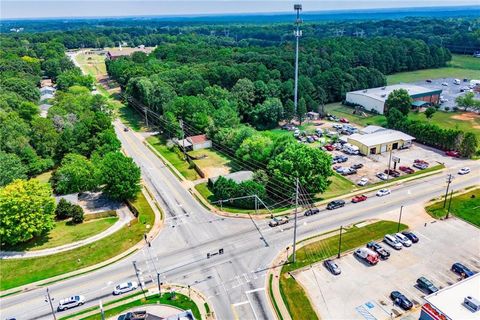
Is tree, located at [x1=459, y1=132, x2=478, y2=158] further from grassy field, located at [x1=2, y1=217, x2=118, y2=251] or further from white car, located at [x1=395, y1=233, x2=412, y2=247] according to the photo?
grassy field, located at [x1=2, y1=217, x2=118, y2=251]

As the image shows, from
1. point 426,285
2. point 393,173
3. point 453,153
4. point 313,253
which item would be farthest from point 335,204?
point 453,153

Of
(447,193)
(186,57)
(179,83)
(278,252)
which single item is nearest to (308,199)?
(278,252)

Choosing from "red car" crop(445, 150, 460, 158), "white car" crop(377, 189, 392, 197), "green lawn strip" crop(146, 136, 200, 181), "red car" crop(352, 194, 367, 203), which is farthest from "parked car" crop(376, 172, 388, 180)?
"green lawn strip" crop(146, 136, 200, 181)

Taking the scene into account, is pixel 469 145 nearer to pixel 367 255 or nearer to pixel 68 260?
pixel 367 255

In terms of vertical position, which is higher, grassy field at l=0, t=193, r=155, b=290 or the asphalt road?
grassy field at l=0, t=193, r=155, b=290

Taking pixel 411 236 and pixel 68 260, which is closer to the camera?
pixel 68 260

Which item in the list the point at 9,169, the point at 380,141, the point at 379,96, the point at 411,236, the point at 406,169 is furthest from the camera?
the point at 379,96
